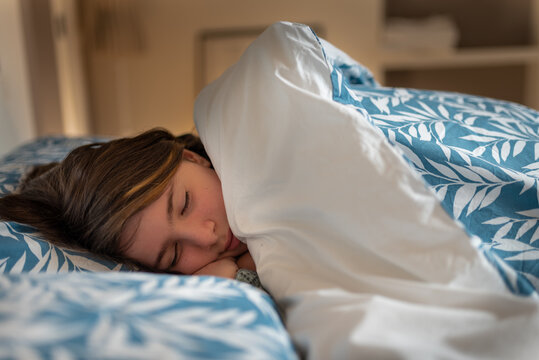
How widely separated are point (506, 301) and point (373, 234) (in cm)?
14

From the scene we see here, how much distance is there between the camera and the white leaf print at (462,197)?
553 mm

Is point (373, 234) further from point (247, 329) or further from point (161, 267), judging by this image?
point (161, 267)

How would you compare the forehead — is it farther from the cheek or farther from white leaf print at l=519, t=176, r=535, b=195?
white leaf print at l=519, t=176, r=535, b=195

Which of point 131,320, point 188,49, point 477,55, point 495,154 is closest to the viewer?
point 131,320

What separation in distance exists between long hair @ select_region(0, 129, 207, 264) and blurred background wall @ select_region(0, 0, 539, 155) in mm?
1444

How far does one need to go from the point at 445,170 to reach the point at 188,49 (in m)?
2.36

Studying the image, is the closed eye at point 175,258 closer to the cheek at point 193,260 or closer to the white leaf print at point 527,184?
the cheek at point 193,260

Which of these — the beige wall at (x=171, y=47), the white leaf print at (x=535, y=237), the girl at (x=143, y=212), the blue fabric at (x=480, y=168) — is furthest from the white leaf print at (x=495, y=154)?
the beige wall at (x=171, y=47)

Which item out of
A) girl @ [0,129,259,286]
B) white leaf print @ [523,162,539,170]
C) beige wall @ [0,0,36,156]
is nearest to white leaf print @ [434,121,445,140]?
white leaf print @ [523,162,539,170]

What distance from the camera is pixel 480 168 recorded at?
575 mm

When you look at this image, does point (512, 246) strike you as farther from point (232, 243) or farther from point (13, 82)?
point (13, 82)

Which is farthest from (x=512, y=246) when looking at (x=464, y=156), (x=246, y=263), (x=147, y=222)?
(x=147, y=222)

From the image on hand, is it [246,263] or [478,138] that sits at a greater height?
[478,138]

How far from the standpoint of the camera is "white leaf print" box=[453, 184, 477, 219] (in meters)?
0.55
